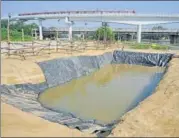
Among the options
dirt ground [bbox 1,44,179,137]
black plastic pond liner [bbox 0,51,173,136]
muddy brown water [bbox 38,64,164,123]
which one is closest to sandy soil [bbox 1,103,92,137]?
dirt ground [bbox 1,44,179,137]

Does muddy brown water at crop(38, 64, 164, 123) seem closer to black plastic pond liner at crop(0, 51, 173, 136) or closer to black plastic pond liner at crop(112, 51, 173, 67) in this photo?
black plastic pond liner at crop(0, 51, 173, 136)

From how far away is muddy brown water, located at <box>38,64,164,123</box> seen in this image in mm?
11605

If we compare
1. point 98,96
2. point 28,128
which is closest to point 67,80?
point 98,96

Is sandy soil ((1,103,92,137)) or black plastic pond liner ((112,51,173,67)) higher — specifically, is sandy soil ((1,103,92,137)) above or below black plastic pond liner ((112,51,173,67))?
above

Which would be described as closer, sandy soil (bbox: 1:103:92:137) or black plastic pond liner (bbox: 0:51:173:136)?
sandy soil (bbox: 1:103:92:137)

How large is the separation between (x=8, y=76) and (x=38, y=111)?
4234 mm

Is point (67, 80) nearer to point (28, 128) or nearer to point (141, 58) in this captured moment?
point (28, 128)

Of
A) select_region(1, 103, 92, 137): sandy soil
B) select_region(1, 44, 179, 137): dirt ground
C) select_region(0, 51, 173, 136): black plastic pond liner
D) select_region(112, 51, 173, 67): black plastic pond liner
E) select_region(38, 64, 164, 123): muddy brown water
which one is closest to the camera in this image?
select_region(1, 103, 92, 137): sandy soil

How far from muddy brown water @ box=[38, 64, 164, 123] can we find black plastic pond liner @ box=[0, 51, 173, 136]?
1.82 feet

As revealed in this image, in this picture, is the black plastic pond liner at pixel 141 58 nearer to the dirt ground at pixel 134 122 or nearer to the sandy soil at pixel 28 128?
the dirt ground at pixel 134 122

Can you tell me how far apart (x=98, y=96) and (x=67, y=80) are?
12.3ft

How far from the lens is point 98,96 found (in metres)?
14.2

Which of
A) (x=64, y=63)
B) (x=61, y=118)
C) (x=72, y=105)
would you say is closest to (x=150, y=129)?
(x=61, y=118)

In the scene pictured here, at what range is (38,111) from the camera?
410 inches
